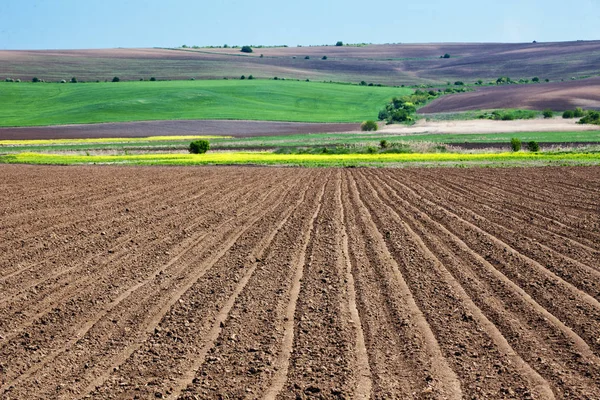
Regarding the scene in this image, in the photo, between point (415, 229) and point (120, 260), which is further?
point (415, 229)

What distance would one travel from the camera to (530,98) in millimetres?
95188

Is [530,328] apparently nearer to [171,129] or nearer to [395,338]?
[395,338]

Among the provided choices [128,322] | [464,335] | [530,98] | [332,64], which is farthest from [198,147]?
[332,64]

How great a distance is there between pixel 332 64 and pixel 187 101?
5223 centimetres

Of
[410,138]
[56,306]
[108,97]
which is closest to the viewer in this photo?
[56,306]

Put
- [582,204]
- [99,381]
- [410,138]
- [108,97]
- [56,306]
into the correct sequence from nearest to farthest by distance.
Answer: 1. [99,381]
2. [56,306]
3. [582,204]
4. [410,138]
5. [108,97]

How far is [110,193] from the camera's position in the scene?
2462 centimetres

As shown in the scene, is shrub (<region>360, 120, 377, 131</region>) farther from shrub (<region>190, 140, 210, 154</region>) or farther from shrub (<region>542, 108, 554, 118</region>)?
shrub (<region>190, 140, 210, 154</region>)

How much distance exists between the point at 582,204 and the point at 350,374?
1513cm

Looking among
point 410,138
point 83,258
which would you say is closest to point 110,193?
point 83,258

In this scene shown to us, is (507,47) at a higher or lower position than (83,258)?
higher

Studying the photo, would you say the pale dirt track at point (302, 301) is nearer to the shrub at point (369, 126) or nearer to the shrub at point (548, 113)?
the shrub at point (369, 126)

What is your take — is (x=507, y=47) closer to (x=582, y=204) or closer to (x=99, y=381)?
(x=582, y=204)

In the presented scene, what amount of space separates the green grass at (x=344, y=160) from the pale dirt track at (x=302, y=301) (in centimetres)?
2182
